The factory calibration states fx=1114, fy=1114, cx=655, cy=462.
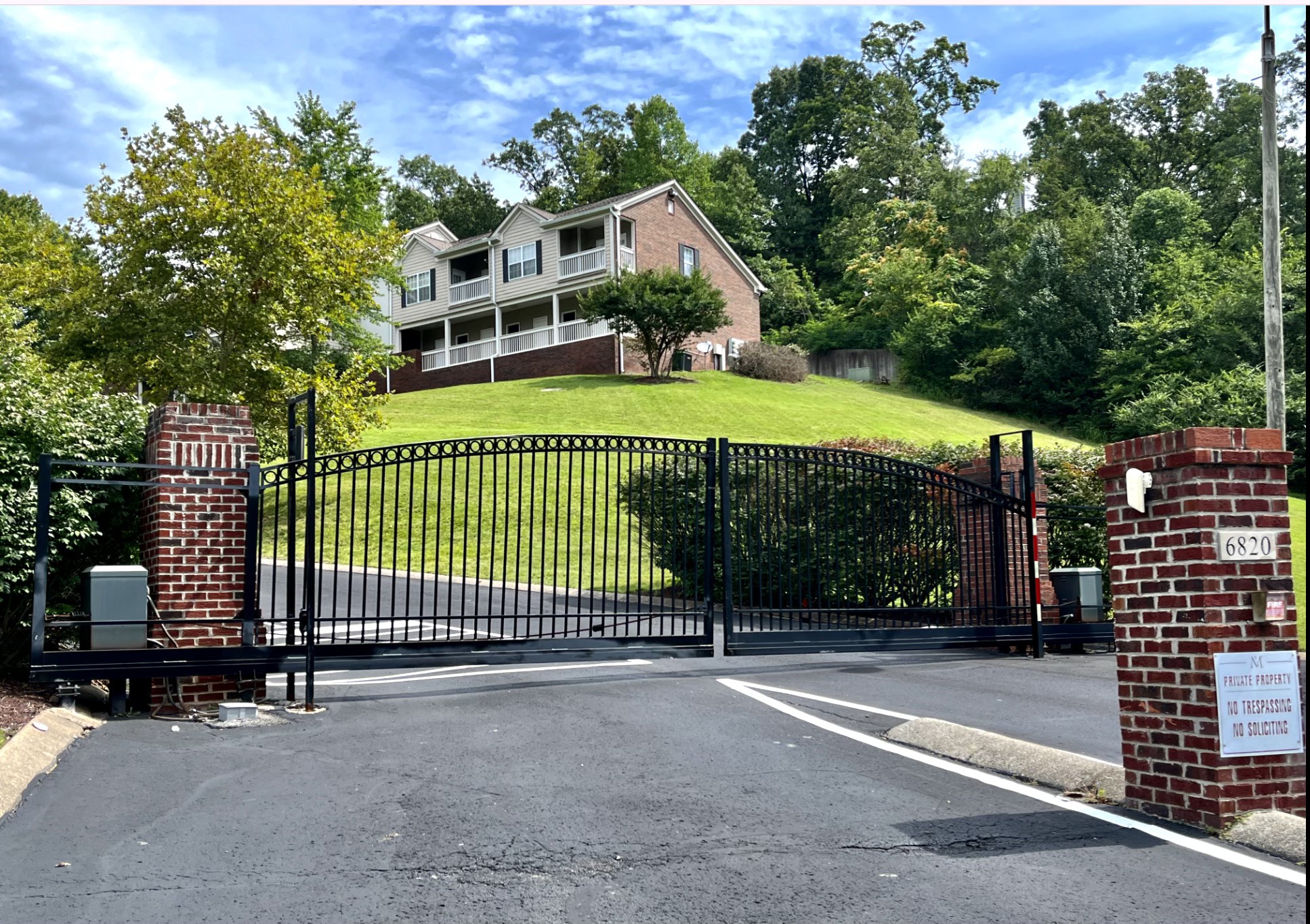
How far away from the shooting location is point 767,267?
63.6 m

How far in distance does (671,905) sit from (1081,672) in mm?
8222

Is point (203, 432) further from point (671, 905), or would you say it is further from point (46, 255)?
point (46, 255)

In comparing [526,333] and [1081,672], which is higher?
[526,333]

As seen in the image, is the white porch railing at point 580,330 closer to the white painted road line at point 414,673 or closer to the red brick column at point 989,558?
the red brick column at point 989,558

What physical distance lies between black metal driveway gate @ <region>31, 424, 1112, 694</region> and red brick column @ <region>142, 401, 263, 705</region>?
186mm

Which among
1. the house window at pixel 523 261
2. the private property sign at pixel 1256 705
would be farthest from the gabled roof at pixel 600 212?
the private property sign at pixel 1256 705

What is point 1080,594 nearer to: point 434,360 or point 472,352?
point 472,352

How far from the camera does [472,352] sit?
160 ft

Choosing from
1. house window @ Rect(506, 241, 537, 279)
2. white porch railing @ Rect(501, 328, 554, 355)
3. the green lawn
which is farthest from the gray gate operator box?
house window @ Rect(506, 241, 537, 279)

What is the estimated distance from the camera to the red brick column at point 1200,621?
5512mm

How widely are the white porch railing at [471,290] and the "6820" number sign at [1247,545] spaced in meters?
46.7

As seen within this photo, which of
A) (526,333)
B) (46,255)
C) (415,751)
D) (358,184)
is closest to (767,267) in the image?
(526,333)

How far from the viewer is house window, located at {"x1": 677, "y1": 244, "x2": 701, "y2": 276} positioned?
49625 millimetres

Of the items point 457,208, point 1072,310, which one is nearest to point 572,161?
point 457,208
